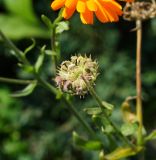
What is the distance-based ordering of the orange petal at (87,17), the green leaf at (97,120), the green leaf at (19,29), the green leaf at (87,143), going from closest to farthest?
the orange petal at (87,17), the green leaf at (97,120), the green leaf at (87,143), the green leaf at (19,29)

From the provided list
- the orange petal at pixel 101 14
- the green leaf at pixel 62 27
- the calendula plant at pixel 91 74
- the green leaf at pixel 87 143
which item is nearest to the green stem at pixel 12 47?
the calendula plant at pixel 91 74

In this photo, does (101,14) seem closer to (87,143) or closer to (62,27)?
(62,27)

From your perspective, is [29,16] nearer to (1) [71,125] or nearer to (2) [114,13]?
(1) [71,125]

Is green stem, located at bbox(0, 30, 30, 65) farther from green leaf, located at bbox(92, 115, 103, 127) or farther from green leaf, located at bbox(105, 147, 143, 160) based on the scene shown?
green leaf, located at bbox(105, 147, 143, 160)

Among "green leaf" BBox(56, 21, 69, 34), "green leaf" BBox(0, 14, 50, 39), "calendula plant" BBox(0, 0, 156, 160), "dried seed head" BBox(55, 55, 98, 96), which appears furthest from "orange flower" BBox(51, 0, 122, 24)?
"green leaf" BBox(0, 14, 50, 39)

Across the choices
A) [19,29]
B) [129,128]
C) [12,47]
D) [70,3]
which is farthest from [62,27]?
[19,29]

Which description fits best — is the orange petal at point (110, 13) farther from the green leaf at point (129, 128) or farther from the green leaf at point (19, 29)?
the green leaf at point (19, 29)

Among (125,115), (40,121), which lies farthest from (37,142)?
(125,115)
